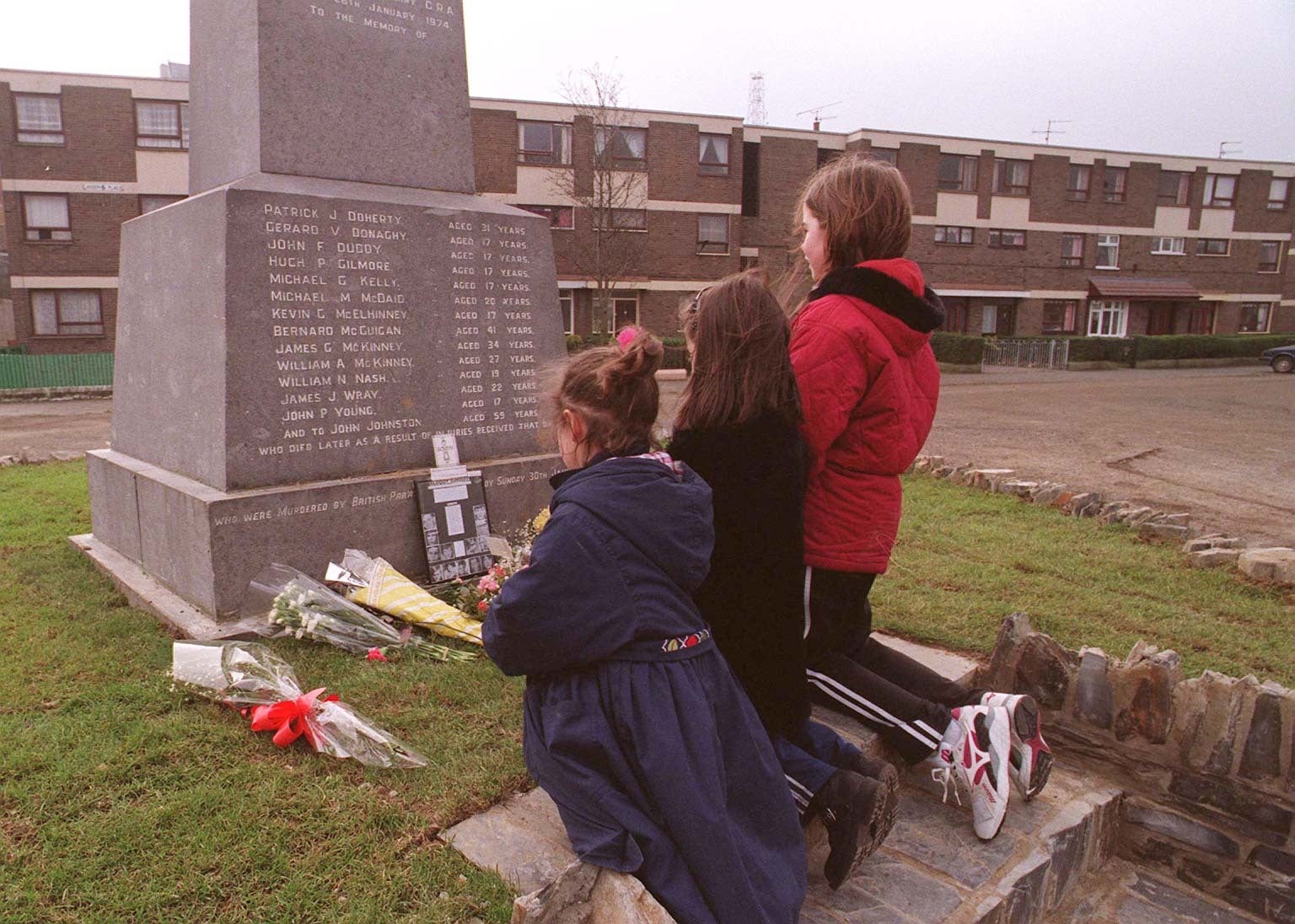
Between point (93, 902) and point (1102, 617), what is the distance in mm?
4896

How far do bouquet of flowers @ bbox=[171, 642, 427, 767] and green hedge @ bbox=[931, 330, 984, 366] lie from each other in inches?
1197

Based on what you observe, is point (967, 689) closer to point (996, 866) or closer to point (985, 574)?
point (996, 866)

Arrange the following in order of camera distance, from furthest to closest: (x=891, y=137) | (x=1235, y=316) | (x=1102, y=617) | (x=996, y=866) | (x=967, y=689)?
(x=1235, y=316), (x=891, y=137), (x=1102, y=617), (x=967, y=689), (x=996, y=866)

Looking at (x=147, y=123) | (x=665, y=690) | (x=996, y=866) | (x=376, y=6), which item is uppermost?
(x=147, y=123)

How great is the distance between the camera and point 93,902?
2383 mm

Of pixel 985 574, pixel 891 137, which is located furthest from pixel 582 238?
pixel 985 574

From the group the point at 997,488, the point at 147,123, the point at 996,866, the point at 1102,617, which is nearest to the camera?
the point at 996,866

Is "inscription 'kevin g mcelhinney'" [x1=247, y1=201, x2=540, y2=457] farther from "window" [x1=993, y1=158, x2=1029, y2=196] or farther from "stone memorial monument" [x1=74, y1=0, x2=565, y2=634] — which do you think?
"window" [x1=993, y1=158, x2=1029, y2=196]

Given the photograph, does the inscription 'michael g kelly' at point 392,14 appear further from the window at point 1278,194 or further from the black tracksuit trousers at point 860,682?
the window at point 1278,194

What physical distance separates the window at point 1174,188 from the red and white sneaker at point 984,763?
49.8 metres

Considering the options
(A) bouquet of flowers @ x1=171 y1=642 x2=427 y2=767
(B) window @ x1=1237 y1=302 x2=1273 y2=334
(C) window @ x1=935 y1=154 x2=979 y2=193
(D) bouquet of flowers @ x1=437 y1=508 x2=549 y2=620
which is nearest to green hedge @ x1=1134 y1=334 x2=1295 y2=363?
(B) window @ x1=1237 y1=302 x2=1273 y2=334

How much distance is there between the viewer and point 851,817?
262 centimetres

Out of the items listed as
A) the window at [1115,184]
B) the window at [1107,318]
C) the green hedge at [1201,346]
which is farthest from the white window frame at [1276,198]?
the window at [1107,318]

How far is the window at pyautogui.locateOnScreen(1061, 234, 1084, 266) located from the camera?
4284 centimetres
